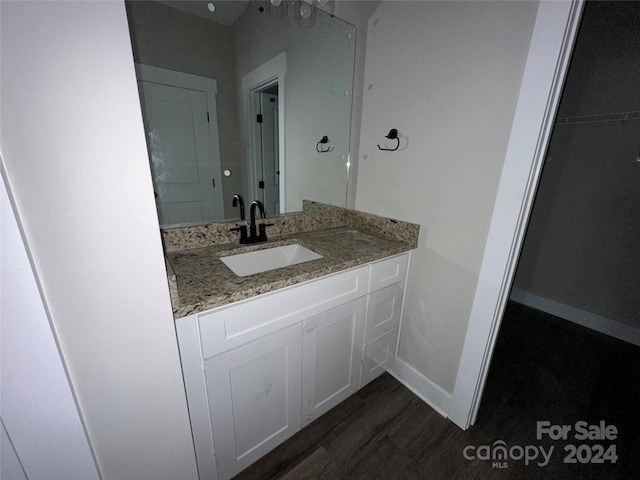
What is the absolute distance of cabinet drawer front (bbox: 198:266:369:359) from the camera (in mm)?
825

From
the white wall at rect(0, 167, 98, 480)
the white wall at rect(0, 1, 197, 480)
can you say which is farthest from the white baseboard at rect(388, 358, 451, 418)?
the white wall at rect(0, 167, 98, 480)

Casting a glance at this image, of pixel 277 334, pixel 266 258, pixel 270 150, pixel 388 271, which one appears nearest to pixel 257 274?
pixel 277 334

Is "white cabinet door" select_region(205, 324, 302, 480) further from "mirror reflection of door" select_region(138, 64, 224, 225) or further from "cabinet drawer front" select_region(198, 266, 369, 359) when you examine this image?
"mirror reflection of door" select_region(138, 64, 224, 225)

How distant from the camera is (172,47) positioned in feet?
3.81

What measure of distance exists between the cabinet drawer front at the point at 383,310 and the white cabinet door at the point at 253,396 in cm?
44

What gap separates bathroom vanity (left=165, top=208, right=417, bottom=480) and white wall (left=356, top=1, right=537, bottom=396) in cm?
16

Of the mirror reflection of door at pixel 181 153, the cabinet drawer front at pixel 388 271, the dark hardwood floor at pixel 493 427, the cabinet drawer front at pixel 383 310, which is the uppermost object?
the mirror reflection of door at pixel 181 153

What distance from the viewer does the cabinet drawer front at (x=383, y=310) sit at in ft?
4.37

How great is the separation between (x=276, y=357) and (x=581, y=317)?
2723mm

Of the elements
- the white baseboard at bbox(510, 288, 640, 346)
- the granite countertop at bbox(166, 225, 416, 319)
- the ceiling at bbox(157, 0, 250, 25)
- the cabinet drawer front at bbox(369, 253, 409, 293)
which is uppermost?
the ceiling at bbox(157, 0, 250, 25)

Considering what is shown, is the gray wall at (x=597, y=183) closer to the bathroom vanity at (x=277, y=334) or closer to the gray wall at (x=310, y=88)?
the bathroom vanity at (x=277, y=334)

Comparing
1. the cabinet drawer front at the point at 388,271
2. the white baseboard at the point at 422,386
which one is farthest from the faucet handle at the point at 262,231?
the white baseboard at the point at 422,386

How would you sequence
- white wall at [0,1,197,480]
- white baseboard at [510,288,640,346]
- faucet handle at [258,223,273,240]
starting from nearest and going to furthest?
white wall at [0,1,197,480], faucet handle at [258,223,273,240], white baseboard at [510,288,640,346]

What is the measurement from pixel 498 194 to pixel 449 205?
0.69ft
